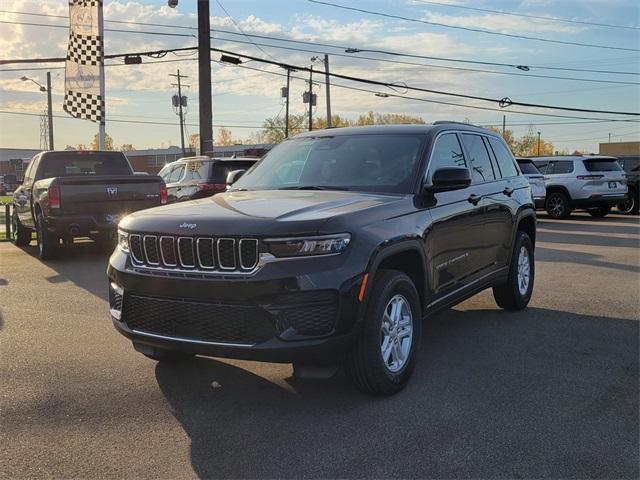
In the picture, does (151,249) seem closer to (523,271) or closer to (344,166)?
(344,166)

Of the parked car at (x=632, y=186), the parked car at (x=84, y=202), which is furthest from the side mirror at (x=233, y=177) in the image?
the parked car at (x=632, y=186)

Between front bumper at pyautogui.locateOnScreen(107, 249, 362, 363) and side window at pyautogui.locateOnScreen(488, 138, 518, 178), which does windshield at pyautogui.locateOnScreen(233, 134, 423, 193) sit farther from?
side window at pyautogui.locateOnScreen(488, 138, 518, 178)

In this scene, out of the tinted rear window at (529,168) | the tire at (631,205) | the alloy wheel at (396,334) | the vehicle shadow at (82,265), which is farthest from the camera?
the tire at (631,205)

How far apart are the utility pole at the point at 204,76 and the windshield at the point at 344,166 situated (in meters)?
13.1

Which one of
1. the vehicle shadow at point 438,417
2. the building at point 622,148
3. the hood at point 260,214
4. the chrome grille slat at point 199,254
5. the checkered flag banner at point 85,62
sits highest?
the building at point 622,148

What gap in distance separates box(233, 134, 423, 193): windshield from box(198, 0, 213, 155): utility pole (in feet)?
42.8

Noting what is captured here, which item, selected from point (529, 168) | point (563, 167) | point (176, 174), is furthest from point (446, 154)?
point (563, 167)

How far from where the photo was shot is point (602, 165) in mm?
18562

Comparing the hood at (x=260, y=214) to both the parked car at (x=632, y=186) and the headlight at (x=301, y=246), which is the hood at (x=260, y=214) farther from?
the parked car at (x=632, y=186)

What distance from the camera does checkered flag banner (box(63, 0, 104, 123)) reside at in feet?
49.8

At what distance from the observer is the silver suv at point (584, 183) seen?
60.3 feet

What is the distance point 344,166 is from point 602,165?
16062 mm

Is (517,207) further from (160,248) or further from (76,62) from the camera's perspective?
(76,62)

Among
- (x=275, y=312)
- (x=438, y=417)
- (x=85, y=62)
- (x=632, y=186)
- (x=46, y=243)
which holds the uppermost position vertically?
(x=85, y=62)
